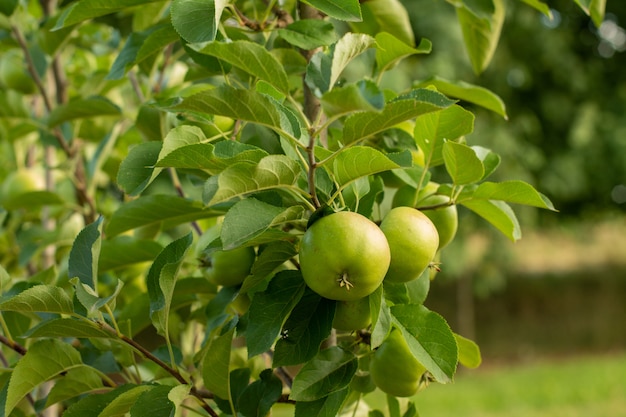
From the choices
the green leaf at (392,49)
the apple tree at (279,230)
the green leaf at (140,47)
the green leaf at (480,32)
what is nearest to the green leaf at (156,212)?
the apple tree at (279,230)

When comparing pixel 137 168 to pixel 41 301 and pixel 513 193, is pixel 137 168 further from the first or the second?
pixel 513 193

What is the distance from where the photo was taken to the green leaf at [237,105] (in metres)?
0.56

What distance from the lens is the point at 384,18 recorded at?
42.4 inches

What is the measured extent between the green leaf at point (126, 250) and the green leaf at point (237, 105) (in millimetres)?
410

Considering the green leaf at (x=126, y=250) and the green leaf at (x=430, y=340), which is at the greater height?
the green leaf at (x=430, y=340)

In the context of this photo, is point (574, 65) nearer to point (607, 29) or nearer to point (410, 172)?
point (607, 29)

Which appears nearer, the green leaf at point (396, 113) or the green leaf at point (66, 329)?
the green leaf at point (396, 113)

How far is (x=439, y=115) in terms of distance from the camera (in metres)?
0.75

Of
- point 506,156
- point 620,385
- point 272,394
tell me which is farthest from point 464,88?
point 506,156

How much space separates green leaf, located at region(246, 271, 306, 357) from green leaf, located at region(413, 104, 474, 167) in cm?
20

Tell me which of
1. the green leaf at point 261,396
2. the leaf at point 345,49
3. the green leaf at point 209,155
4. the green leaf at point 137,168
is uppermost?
the leaf at point 345,49

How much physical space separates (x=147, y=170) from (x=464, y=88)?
42 cm

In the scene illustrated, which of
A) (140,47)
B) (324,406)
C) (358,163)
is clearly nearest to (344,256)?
(358,163)

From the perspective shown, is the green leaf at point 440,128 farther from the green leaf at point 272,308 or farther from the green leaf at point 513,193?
the green leaf at point 272,308
